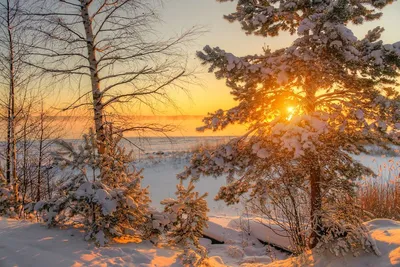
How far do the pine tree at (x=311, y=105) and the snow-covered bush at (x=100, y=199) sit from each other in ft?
3.82

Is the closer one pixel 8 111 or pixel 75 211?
pixel 75 211

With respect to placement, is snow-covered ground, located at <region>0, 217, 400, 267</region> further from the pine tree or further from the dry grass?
the dry grass

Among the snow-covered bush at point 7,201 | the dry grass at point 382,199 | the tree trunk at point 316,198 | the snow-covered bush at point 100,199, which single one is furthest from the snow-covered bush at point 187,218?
the dry grass at point 382,199

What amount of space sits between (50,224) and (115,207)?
1.15 meters

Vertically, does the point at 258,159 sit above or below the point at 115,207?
above

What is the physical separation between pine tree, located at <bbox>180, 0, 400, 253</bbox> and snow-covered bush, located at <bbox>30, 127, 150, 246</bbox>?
1165mm

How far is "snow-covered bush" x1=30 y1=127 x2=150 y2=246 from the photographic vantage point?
4.82 metres

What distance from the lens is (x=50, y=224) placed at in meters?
4.98

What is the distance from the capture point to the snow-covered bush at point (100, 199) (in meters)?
4.82

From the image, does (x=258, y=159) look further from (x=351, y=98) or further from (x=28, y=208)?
(x=28, y=208)

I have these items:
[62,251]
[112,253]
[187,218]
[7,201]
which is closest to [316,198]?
[187,218]

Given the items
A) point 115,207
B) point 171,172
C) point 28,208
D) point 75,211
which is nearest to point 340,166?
point 115,207

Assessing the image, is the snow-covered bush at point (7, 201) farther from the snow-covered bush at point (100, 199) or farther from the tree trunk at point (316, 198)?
the tree trunk at point (316, 198)

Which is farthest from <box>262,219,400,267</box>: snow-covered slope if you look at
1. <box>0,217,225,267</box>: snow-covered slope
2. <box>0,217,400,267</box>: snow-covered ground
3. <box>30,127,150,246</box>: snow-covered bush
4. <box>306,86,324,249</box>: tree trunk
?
<box>30,127,150,246</box>: snow-covered bush
